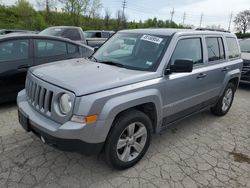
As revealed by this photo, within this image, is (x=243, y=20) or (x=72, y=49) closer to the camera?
(x=72, y=49)

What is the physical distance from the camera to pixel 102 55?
3.79 meters

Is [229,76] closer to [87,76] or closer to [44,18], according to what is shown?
[87,76]

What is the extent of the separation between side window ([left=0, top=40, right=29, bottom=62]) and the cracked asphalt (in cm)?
134

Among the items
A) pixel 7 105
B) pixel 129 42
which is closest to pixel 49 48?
pixel 7 105

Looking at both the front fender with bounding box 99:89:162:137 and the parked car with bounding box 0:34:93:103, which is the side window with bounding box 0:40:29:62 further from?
the front fender with bounding box 99:89:162:137

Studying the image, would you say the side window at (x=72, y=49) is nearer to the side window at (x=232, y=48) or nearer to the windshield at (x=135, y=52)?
the windshield at (x=135, y=52)

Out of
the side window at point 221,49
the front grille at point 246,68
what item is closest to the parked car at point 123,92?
the side window at point 221,49

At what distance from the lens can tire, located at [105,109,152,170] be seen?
268 centimetres

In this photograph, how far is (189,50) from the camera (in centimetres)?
369

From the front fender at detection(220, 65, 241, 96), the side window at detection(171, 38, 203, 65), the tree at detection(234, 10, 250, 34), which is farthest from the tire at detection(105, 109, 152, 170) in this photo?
the tree at detection(234, 10, 250, 34)

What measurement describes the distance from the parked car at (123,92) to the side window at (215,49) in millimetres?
19

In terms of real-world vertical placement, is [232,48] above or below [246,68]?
above

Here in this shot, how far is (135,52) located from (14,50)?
2822mm

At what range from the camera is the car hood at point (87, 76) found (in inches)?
97.6
